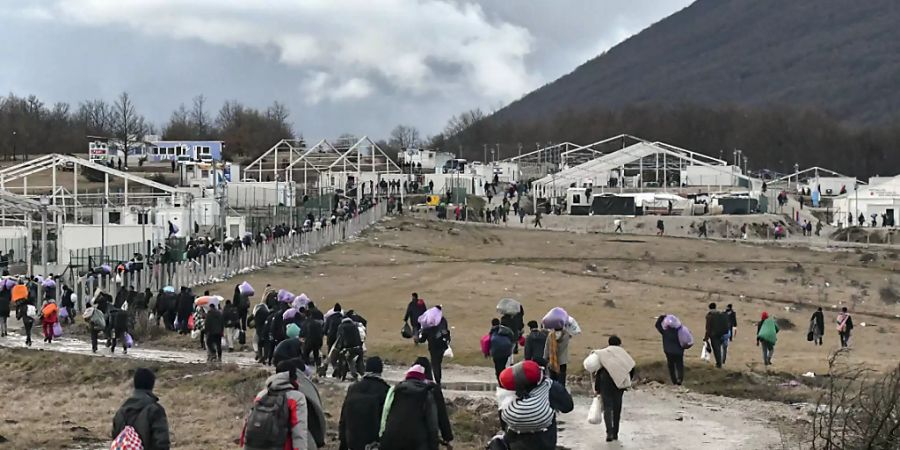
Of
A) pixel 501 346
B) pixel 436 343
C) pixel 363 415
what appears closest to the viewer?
pixel 363 415

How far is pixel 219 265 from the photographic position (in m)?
37.2

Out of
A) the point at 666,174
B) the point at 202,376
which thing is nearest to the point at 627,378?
the point at 202,376

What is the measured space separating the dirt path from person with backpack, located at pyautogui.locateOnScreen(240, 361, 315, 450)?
5.00m

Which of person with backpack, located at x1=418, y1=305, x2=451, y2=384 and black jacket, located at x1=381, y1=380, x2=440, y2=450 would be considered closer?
black jacket, located at x1=381, y1=380, x2=440, y2=450

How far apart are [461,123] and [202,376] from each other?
18046cm

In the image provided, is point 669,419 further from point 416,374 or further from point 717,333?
point 416,374

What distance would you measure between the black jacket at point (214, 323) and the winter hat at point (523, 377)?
12.4m

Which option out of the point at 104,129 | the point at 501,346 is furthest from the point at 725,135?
the point at 501,346

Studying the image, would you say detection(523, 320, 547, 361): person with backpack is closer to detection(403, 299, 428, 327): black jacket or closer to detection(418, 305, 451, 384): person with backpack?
detection(418, 305, 451, 384): person with backpack

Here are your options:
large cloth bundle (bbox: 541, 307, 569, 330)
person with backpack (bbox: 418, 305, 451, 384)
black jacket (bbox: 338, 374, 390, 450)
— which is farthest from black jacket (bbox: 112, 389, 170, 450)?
person with backpack (bbox: 418, 305, 451, 384)

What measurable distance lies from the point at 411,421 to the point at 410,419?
0.02 m

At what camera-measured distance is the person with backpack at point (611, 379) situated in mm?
13656

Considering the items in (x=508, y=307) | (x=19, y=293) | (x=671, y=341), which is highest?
(x=508, y=307)

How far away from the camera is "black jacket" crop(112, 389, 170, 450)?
9.07 meters
